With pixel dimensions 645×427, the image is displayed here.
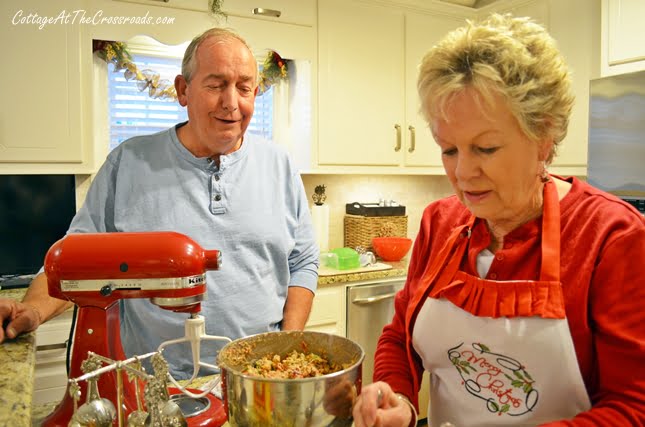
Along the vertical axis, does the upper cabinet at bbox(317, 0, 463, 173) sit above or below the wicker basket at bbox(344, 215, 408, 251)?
above

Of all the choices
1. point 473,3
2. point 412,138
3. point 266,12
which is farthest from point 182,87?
point 473,3

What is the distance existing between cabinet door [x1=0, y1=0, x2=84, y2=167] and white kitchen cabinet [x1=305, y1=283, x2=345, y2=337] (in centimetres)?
143

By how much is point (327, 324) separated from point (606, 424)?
210cm

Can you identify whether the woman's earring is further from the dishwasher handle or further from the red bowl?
the red bowl

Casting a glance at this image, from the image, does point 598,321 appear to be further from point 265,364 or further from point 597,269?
point 265,364

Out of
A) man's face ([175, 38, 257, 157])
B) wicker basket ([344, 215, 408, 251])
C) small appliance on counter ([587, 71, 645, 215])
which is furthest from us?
wicker basket ([344, 215, 408, 251])

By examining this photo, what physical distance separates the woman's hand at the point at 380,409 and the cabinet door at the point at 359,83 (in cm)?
224

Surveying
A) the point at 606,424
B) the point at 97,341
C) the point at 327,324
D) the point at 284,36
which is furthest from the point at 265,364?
the point at 284,36

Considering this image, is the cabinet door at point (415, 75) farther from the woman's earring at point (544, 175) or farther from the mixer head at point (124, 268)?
the mixer head at point (124, 268)

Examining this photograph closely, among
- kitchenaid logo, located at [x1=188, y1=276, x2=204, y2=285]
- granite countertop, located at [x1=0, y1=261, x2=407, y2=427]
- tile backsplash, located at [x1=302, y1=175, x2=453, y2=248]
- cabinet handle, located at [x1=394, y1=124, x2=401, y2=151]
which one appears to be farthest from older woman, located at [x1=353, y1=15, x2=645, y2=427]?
tile backsplash, located at [x1=302, y1=175, x2=453, y2=248]

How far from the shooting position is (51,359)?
2.31 m

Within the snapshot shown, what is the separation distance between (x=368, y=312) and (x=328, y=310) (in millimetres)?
254

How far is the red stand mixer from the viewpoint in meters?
0.87

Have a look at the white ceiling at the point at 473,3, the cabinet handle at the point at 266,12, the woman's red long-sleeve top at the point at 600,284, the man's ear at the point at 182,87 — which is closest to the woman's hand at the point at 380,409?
the woman's red long-sleeve top at the point at 600,284
